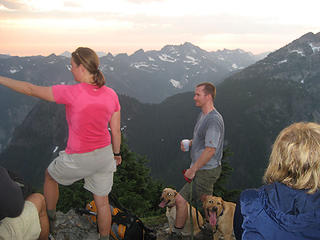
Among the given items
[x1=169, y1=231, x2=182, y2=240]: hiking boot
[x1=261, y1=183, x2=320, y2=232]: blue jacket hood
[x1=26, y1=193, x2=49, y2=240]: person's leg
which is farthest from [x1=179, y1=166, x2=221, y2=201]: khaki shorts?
[x1=261, y1=183, x2=320, y2=232]: blue jacket hood

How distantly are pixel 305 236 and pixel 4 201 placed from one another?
3.25m

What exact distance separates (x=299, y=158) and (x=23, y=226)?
3.41m

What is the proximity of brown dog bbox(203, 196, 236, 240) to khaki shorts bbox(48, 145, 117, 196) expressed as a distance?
6.90ft

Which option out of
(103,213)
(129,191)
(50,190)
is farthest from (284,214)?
(129,191)

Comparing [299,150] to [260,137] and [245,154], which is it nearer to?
[245,154]

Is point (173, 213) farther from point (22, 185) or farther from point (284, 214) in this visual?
point (284, 214)

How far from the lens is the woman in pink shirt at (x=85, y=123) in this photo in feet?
12.0

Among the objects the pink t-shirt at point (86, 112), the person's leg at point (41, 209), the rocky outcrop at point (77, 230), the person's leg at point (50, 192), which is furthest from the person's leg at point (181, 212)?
the person's leg at point (41, 209)

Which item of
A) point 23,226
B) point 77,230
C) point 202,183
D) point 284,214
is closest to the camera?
point 284,214

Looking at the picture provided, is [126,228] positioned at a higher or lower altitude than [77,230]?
higher

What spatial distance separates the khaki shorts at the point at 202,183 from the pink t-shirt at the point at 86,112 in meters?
2.17

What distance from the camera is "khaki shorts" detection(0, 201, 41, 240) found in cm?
337

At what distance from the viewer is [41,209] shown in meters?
3.89

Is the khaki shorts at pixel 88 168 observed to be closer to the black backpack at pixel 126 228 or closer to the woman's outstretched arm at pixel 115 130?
the woman's outstretched arm at pixel 115 130
